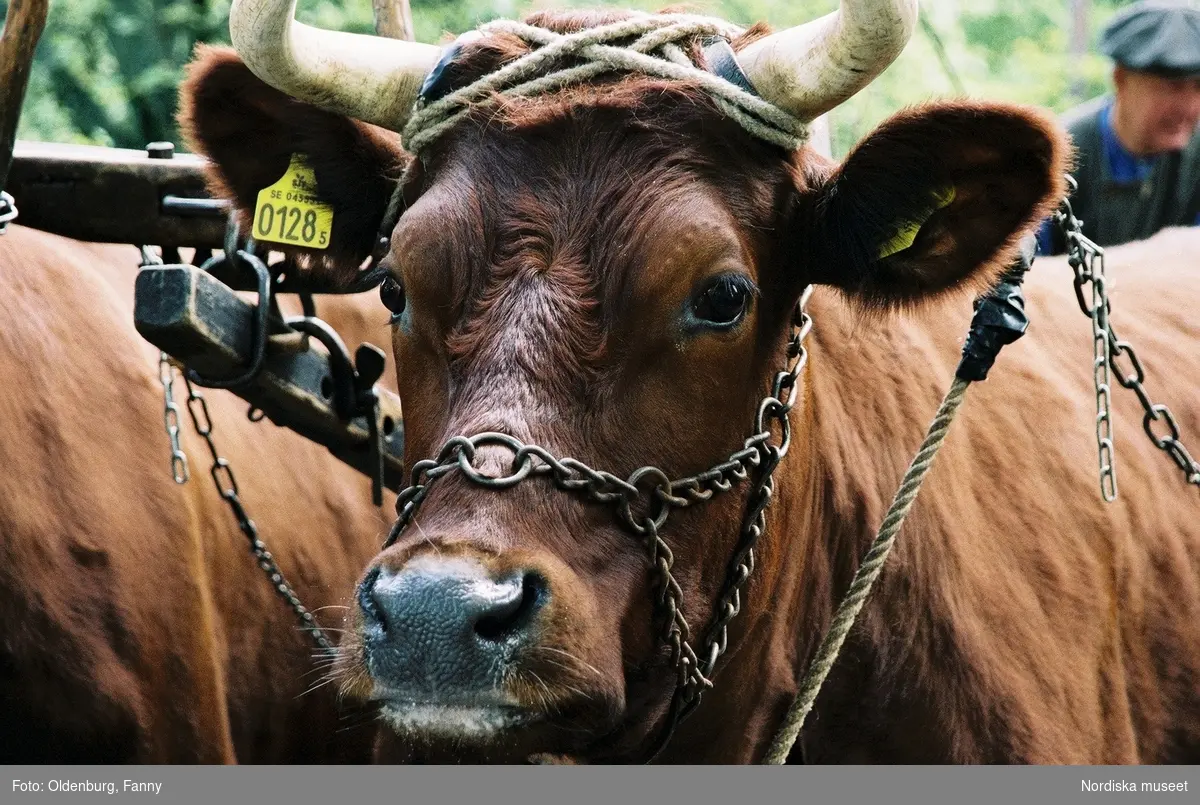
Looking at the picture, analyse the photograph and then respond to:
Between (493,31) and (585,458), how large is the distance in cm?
113

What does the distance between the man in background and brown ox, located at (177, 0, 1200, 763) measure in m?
3.00

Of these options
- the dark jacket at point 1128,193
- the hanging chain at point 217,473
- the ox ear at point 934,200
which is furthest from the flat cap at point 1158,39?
the hanging chain at point 217,473

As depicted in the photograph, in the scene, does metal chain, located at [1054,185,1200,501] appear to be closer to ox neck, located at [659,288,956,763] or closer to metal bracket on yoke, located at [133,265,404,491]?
ox neck, located at [659,288,956,763]

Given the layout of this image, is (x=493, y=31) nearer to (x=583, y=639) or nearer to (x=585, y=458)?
(x=585, y=458)

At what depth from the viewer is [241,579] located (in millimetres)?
4414

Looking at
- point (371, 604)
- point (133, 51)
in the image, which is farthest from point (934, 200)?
point (133, 51)

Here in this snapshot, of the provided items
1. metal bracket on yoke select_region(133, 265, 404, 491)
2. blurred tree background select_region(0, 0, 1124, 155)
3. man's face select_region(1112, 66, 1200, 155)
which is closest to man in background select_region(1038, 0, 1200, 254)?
man's face select_region(1112, 66, 1200, 155)

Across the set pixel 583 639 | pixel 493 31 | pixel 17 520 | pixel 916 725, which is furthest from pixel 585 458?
pixel 17 520

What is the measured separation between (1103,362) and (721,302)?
1414 millimetres

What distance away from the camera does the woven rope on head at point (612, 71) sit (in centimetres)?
318

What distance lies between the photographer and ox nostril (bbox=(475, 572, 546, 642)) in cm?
258

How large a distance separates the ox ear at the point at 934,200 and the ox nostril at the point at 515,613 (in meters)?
1.11

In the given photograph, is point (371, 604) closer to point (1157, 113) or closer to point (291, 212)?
point (291, 212)

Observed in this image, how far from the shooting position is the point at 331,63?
3393mm
